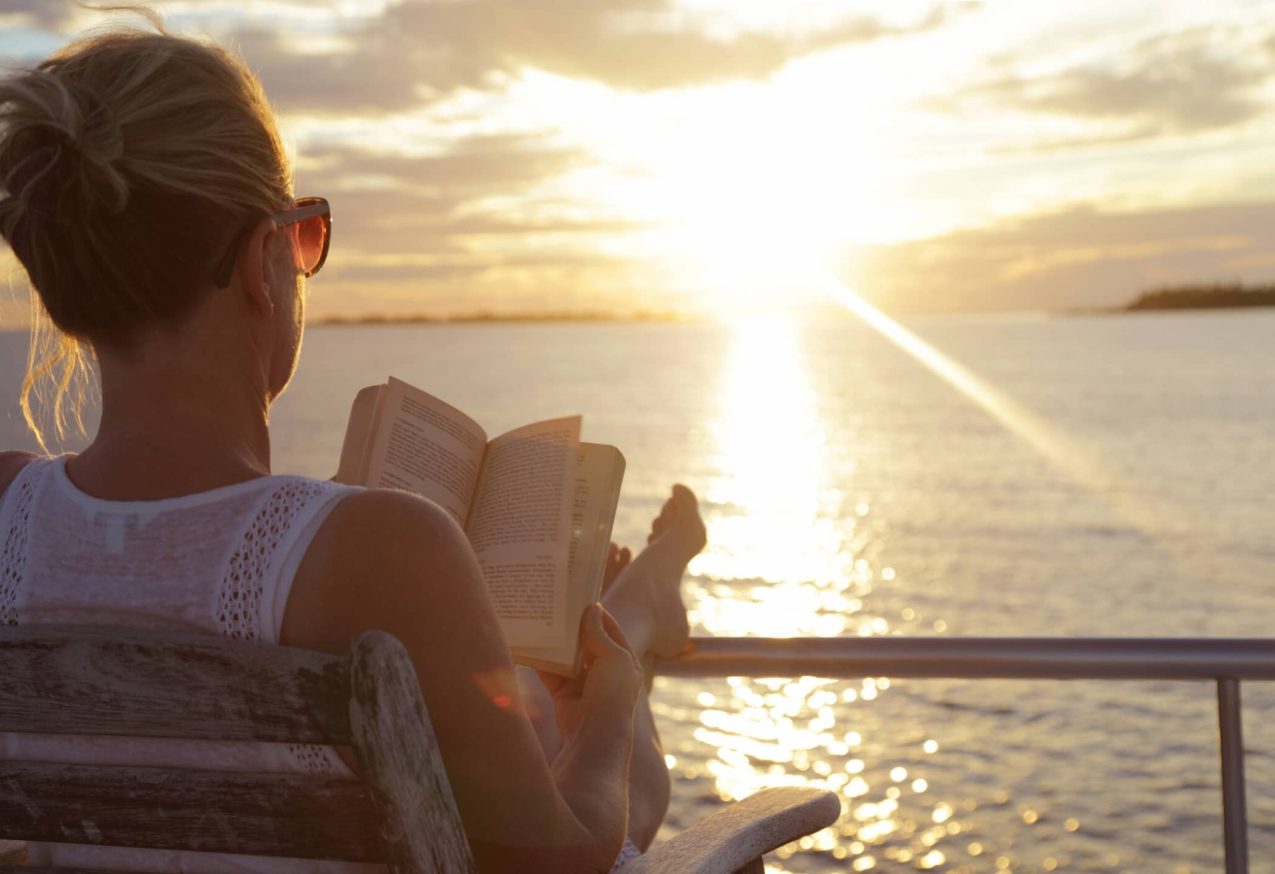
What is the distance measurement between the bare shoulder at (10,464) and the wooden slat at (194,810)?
0.50 meters

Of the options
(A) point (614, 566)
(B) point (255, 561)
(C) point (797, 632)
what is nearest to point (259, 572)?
(B) point (255, 561)

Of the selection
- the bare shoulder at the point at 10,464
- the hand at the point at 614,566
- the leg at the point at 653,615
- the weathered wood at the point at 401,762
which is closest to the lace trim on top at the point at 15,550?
the bare shoulder at the point at 10,464

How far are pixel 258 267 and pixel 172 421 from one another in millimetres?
193

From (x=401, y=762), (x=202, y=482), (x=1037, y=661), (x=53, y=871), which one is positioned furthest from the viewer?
(x=1037, y=661)

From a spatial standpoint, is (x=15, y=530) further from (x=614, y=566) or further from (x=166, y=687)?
(x=614, y=566)

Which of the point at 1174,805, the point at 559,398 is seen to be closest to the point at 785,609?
the point at 1174,805

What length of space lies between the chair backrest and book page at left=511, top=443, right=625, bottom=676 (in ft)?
1.95

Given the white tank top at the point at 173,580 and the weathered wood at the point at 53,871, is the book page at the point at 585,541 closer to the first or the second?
the white tank top at the point at 173,580

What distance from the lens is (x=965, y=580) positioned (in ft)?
88.4

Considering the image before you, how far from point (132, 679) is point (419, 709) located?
27cm

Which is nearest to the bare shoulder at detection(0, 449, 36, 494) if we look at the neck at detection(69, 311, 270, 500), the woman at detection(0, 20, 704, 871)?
the woman at detection(0, 20, 704, 871)

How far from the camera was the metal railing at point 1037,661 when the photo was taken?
196cm

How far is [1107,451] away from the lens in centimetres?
4928

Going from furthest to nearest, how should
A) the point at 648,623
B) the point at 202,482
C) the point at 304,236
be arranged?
the point at 648,623
the point at 304,236
the point at 202,482
